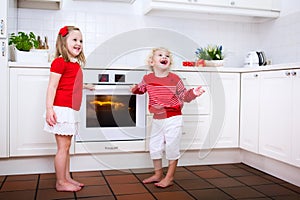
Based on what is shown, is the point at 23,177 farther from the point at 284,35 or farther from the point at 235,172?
the point at 284,35

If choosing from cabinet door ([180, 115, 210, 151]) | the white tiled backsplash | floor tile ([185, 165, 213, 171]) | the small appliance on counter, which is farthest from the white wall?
floor tile ([185, 165, 213, 171])

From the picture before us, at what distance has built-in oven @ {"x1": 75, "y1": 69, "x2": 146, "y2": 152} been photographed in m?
2.60

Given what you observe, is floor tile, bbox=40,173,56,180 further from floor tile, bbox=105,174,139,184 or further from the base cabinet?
the base cabinet

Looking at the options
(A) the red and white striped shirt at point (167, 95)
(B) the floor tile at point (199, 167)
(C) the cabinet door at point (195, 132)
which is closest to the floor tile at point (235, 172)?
(B) the floor tile at point (199, 167)

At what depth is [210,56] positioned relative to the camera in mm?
3086

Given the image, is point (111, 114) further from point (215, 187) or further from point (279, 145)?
point (279, 145)

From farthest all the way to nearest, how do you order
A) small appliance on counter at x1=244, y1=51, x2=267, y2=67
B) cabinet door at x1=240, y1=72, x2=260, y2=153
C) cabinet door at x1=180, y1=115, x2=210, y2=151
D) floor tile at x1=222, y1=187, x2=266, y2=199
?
small appliance on counter at x1=244, y1=51, x2=267, y2=67 → cabinet door at x1=180, y1=115, x2=210, y2=151 → cabinet door at x1=240, y1=72, x2=260, y2=153 → floor tile at x1=222, y1=187, x2=266, y2=199

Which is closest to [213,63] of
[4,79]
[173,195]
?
[173,195]

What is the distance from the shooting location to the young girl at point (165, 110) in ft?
7.64

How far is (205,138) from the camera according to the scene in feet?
9.43

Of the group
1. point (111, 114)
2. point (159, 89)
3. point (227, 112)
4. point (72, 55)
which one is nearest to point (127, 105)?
point (111, 114)

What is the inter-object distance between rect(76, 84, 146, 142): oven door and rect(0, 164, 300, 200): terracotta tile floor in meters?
0.28

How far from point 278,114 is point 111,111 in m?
1.22

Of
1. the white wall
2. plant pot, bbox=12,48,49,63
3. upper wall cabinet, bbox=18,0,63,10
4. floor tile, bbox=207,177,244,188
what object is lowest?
floor tile, bbox=207,177,244,188
